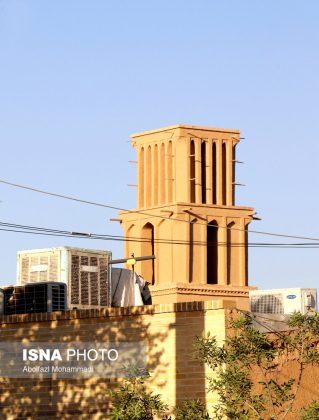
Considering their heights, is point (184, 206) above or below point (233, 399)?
above

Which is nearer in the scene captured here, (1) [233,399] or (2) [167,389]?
(1) [233,399]

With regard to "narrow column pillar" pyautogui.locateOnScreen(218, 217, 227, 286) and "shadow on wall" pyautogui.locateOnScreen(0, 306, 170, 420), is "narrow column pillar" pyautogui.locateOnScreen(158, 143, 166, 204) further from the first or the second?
"shadow on wall" pyautogui.locateOnScreen(0, 306, 170, 420)

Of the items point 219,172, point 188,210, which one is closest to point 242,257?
point 219,172

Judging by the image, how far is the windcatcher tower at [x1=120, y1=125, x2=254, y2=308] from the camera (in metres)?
109

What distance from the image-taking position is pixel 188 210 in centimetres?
10850

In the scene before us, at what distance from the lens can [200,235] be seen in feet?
362

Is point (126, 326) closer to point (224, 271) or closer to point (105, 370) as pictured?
point (105, 370)

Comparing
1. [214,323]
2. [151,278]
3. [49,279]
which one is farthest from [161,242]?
[214,323]

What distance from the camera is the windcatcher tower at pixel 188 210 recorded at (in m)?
109

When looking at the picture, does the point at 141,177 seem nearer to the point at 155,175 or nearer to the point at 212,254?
the point at 155,175

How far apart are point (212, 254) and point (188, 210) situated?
6.22 m

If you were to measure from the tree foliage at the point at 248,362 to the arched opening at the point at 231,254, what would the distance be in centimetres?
8597

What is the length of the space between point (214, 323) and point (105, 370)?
8.71ft

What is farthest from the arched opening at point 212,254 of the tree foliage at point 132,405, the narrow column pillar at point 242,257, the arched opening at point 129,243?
the tree foliage at point 132,405
